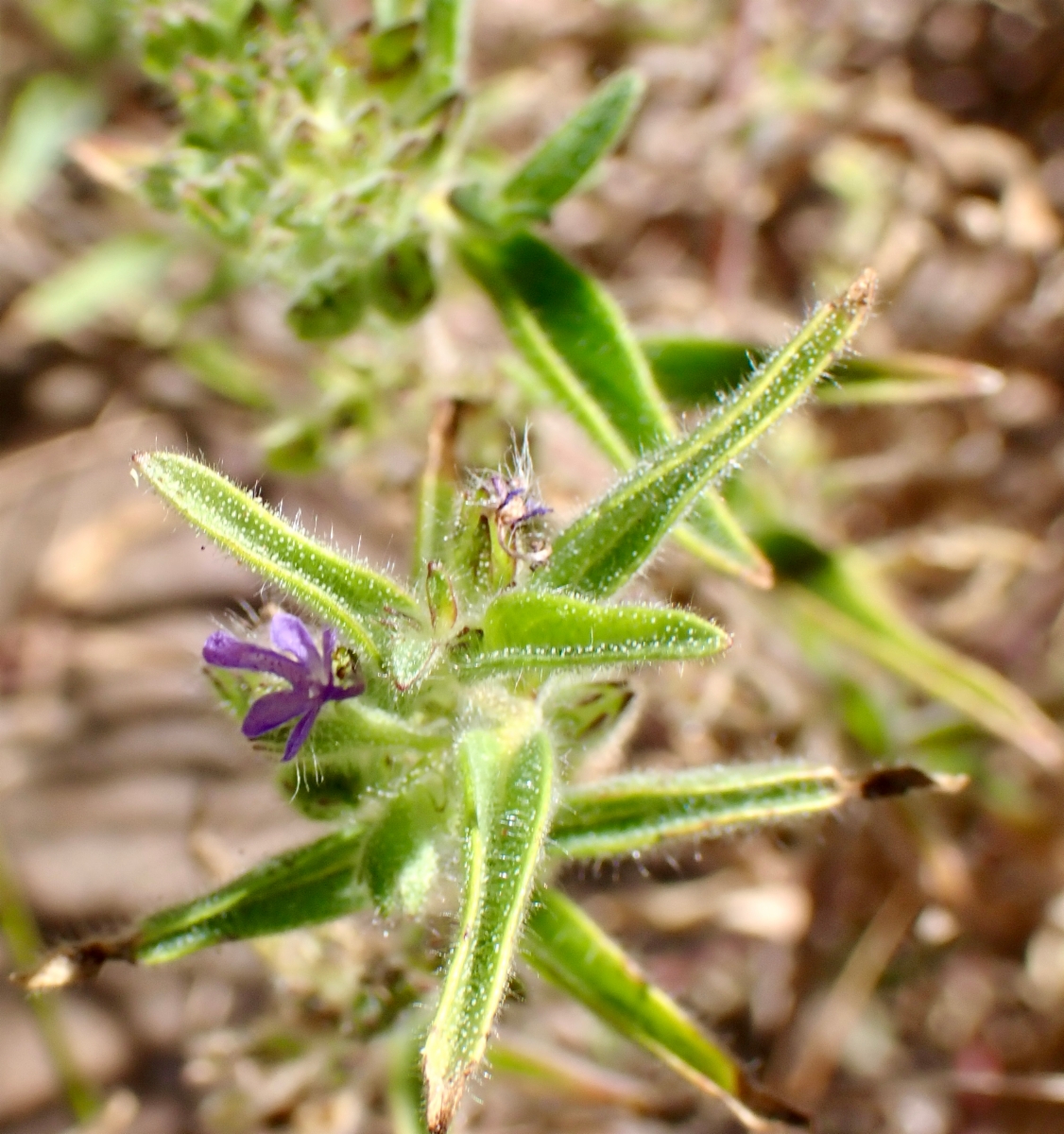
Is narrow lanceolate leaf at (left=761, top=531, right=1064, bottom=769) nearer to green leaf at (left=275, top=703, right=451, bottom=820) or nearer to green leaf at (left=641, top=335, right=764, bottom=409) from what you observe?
green leaf at (left=641, top=335, right=764, bottom=409)

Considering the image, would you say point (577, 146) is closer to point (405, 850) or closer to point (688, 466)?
point (688, 466)

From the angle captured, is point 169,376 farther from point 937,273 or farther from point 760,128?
point 937,273

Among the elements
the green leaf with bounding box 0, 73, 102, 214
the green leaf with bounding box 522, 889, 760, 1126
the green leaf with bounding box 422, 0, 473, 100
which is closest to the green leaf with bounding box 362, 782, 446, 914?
the green leaf with bounding box 522, 889, 760, 1126

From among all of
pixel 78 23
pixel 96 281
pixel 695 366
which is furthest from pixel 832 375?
pixel 78 23

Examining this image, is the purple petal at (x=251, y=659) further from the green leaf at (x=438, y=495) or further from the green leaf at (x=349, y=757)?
the green leaf at (x=438, y=495)

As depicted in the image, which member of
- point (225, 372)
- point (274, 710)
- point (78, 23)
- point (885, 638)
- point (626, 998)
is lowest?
point (885, 638)
